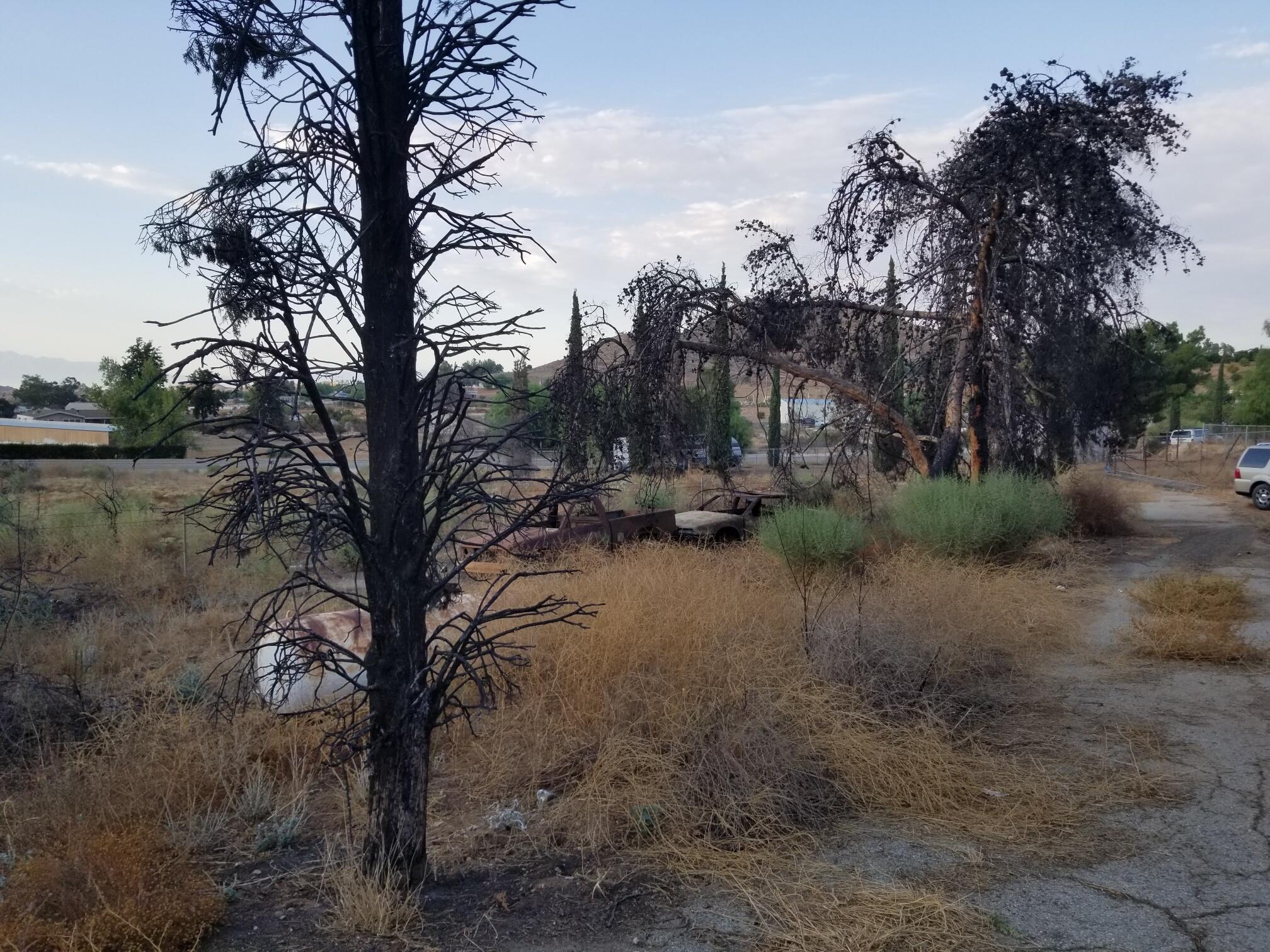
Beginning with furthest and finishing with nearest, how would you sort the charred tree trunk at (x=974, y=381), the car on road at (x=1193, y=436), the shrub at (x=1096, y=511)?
1. the car on road at (x=1193, y=436)
2. the shrub at (x=1096, y=511)
3. the charred tree trunk at (x=974, y=381)

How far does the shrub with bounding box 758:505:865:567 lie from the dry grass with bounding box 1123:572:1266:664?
10.7 feet

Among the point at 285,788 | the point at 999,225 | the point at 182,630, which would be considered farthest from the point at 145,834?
the point at 999,225

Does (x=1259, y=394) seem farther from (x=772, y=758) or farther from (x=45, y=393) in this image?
(x=45, y=393)

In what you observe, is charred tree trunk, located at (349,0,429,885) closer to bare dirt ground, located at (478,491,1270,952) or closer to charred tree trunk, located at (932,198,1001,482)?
bare dirt ground, located at (478,491,1270,952)

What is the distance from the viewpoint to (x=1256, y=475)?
24.6m

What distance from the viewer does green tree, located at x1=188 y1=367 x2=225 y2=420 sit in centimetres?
381

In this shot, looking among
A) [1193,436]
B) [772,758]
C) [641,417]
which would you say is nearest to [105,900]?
[772,758]

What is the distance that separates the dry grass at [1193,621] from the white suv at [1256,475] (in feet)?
48.4

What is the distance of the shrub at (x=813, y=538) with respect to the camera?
12211 millimetres

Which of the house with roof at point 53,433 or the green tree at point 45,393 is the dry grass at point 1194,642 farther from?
the green tree at point 45,393

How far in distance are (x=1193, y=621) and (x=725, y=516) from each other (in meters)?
7.56

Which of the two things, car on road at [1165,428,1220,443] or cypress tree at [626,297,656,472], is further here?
car on road at [1165,428,1220,443]

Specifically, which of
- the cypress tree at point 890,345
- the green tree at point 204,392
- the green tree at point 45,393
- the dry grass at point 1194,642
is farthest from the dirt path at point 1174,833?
the green tree at point 45,393

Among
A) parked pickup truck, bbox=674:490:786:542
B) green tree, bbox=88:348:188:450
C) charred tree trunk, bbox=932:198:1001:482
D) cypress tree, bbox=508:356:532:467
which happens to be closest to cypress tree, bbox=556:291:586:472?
parked pickup truck, bbox=674:490:786:542
